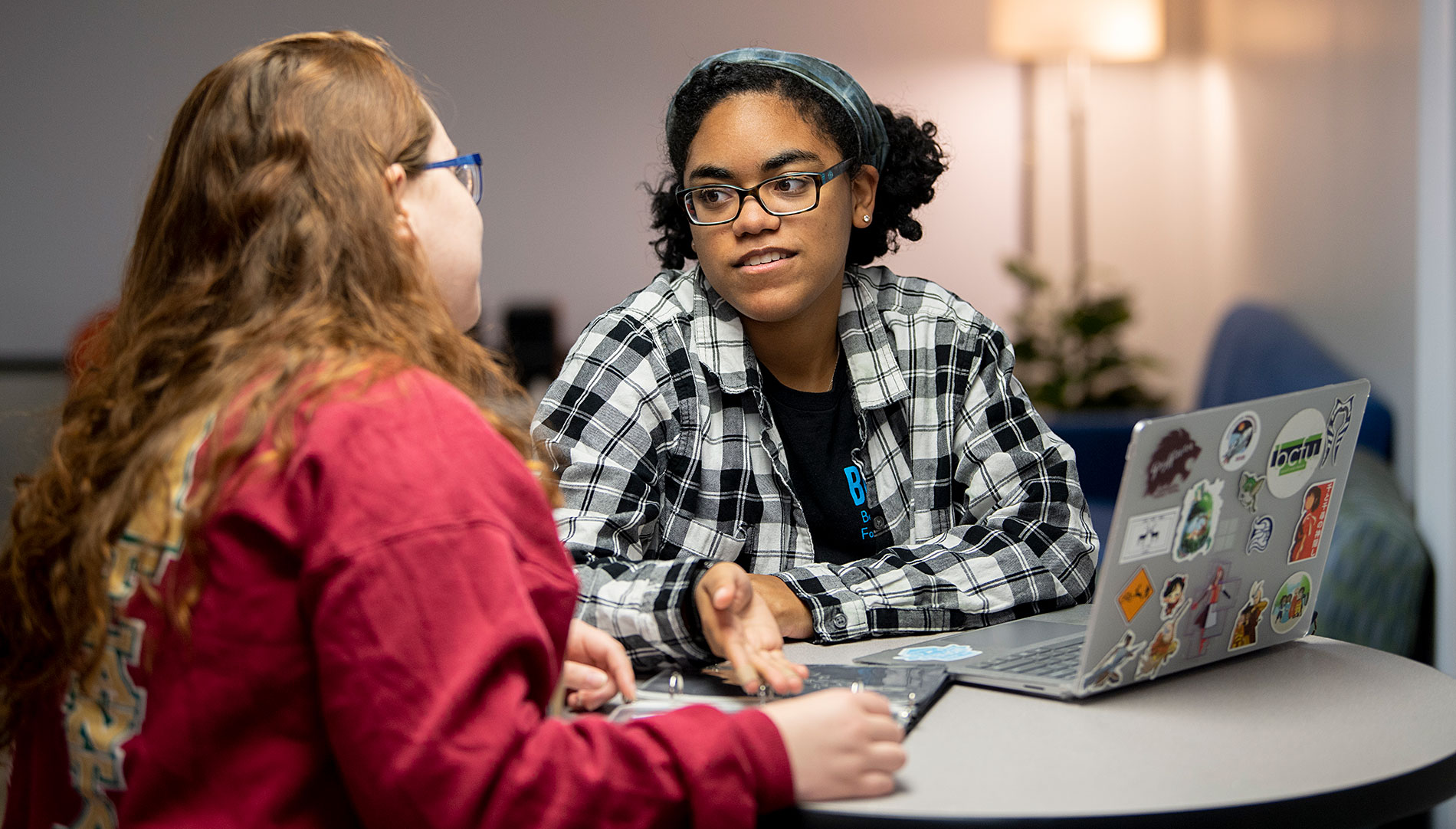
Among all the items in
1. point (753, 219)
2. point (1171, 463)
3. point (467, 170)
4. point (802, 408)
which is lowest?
point (802, 408)

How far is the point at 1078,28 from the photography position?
4441 millimetres

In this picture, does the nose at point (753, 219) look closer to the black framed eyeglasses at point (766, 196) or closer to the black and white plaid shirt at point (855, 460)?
the black framed eyeglasses at point (766, 196)

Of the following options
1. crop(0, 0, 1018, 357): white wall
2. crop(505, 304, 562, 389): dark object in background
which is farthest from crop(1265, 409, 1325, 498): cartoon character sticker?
crop(505, 304, 562, 389): dark object in background

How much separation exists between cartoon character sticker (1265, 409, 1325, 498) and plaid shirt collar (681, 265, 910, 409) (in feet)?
1.73

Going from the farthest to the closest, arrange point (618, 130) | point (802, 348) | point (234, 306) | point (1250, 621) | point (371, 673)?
point (618, 130) < point (802, 348) < point (1250, 621) < point (234, 306) < point (371, 673)

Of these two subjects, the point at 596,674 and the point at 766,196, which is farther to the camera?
the point at 766,196

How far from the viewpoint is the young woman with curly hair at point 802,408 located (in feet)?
4.06

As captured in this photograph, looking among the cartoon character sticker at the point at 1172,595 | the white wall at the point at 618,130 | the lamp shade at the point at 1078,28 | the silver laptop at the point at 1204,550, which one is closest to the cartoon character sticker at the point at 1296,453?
the silver laptop at the point at 1204,550

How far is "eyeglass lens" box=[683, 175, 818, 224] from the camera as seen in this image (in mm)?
1373

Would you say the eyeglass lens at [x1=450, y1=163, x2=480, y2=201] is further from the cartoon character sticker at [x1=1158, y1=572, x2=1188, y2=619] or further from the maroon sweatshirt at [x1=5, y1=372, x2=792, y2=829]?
the cartoon character sticker at [x1=1158, y1=572, x2=1188, y2=619]

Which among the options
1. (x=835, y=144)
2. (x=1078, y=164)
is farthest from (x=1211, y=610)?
(x=1078, y=164)

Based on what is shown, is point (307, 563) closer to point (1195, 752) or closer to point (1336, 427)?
point (1195, 752)

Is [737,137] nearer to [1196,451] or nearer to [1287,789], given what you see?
[1196,451]

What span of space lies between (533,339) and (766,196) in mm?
3098
